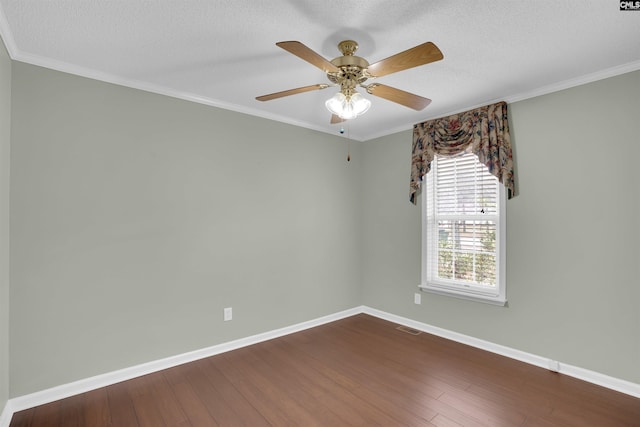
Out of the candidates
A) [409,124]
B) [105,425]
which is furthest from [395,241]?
[105,425]

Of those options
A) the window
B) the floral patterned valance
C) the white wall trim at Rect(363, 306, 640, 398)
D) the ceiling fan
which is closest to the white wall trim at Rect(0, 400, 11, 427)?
the ceiling fan

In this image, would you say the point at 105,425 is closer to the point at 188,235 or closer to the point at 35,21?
the point at 188,235

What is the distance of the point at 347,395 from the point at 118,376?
6.13 ft

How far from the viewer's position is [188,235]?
2.96 metres

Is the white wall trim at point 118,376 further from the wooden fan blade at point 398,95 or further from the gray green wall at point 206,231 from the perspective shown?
the wooden fan blade at point 398,95

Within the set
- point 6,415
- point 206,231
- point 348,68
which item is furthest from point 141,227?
point 348,68

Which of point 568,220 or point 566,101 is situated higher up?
point 566,101

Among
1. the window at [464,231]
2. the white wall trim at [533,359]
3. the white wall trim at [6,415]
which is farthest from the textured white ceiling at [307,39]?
the white wall trim at [6,415]

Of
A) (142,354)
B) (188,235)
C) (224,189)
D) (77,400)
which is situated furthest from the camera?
(224,189)

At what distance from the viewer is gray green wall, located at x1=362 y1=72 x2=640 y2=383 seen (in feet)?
7.99

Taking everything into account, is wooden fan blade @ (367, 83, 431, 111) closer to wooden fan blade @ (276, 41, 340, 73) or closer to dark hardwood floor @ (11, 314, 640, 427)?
wooden fan blade @ (276, 41, 340, 73)

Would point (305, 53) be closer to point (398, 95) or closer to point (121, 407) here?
point (398, 95)

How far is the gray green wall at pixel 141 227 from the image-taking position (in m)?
2.29

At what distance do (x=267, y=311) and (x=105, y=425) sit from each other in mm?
1686
